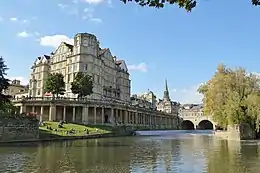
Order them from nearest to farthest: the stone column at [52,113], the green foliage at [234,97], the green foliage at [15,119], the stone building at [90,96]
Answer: the green foliage at [15,119]
the green foliage at [234,97]
the stone column at [52,113]
the stone building at [90,96]

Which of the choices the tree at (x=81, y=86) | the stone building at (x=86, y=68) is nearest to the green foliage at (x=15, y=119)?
the tree at (x=81, y=86)

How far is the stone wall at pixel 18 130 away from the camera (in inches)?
1768

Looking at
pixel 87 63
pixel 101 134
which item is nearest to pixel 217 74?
pixel 101 134

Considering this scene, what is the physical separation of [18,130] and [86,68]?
58.9m

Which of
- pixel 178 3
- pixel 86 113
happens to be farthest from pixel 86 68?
pixel 178 3

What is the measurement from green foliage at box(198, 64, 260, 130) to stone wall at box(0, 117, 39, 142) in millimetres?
31872

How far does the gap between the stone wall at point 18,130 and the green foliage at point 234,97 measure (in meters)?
31.9

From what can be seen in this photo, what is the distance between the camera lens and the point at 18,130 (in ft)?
155

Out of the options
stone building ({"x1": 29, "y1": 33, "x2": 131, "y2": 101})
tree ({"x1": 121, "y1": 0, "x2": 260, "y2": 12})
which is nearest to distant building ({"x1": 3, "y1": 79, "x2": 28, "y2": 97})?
stone building ({"x1": 29, "y1": 33, "x2": 131, "y2": 101})

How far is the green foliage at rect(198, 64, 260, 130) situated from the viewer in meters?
47.4

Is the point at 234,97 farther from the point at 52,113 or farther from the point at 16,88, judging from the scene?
the point at 16,88

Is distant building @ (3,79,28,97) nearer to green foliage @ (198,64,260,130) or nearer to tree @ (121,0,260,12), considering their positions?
green foliage @ (198,64,260,130)

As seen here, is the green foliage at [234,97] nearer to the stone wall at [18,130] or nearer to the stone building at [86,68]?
the stone wall at [18,130]

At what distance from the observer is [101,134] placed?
67.8 meters
